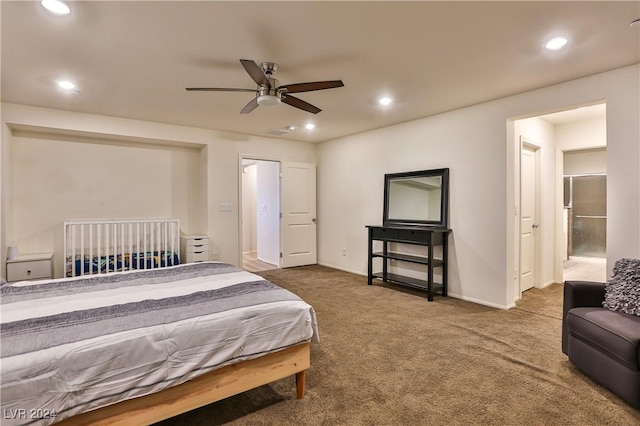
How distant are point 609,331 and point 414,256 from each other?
2651 mm

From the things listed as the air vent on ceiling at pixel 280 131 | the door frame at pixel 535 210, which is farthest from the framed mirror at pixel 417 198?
the air vent on ceiling at pixel 280 131

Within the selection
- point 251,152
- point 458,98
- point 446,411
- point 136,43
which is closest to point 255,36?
point 136,43

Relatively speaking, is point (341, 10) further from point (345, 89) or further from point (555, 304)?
point (555, 304)

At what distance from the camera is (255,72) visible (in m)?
2.39

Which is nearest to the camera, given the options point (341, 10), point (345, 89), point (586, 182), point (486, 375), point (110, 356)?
point (110, 356)

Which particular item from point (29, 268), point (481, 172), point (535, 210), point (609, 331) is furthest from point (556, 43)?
point (29, 268)

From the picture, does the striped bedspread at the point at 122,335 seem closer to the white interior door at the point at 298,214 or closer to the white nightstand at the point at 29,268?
Result: the white nightstand at the point at 29,268

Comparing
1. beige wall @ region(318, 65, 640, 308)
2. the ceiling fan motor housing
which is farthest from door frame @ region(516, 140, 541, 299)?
the ceiling fan motor housing

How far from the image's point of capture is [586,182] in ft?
21.8

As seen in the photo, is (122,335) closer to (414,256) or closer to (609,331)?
(609,331)

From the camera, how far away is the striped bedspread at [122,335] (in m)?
1.27

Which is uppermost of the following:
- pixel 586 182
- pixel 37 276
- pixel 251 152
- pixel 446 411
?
pixel 251 152

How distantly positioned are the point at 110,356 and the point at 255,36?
2191mm

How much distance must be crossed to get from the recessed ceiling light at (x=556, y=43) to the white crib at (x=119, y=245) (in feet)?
16.0
